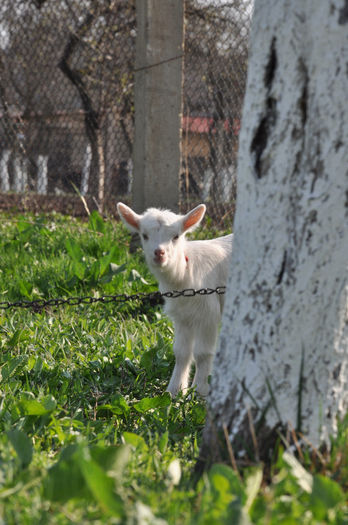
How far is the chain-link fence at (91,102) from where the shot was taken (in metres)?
6.35

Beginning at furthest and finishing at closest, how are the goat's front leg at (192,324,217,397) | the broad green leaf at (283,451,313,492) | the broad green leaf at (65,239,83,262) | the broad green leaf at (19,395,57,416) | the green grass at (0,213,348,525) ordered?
the broad green leaf at (65,239,83,262)
the goat's front leg at (192,324,217,397)
the broad green leaf at (19,395,57,416)
the broad green leaf at (283,451,313,492)
the green grass at (0,213,348,525)

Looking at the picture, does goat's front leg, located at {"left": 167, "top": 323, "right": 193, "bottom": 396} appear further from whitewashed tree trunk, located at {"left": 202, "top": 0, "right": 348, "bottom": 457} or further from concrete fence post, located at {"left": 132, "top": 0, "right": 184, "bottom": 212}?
concrete fence post, located at {"left": 132, "top": 0, "right": 184, "bottom": 212}

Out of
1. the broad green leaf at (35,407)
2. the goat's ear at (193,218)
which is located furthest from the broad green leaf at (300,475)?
the goat's ear at (193,218)

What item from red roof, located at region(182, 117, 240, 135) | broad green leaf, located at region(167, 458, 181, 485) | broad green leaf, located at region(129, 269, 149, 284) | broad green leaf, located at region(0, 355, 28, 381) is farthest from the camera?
red roof, located at region(182, 117, 240, 135)

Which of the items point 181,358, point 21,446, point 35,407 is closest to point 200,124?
point 181,358

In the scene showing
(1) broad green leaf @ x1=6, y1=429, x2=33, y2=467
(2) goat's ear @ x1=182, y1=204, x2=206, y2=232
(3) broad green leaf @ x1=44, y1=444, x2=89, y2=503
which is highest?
(2) goat's ear @ x1=182, y1=204, x2=206, y2=232

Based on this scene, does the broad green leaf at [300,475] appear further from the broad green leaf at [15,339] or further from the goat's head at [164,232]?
the broad green leaf at [15,339]

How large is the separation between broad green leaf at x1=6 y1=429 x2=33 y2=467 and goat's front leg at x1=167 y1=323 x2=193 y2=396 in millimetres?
1695

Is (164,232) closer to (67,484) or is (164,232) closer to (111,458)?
(111,458)

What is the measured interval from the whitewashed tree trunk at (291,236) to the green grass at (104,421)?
0.62 ft

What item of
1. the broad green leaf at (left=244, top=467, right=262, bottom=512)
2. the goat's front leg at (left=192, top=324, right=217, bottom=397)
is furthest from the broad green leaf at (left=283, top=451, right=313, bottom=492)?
the goat's front leg at (left=192, top=324, right=217, bottom=397)

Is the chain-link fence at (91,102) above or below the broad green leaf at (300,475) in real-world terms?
above

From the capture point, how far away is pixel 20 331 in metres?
3.71

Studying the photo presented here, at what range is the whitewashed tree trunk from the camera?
179 centimetres
